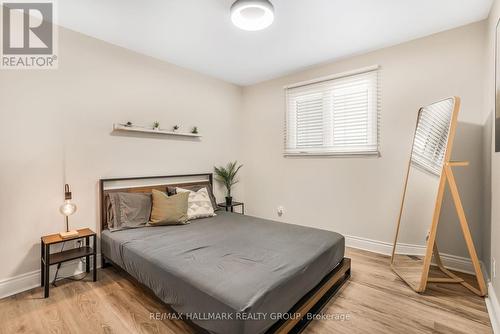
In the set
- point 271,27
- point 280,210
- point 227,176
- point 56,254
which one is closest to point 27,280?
point 56,254

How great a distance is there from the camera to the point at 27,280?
2.29 m

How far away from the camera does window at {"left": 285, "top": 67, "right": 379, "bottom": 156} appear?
3158mm

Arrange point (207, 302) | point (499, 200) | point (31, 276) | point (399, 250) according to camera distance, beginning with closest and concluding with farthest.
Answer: point (207, 302) < point (499, 200) < point (31, 276) < point (399, 250)

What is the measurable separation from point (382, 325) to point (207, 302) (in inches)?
51.9

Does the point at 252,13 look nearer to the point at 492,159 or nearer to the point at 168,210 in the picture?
the point at 168,210

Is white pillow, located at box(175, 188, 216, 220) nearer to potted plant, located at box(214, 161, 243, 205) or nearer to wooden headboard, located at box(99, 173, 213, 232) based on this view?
wooden headboard, located at box(99, 173, 213, 232)

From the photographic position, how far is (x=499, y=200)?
5.72ft

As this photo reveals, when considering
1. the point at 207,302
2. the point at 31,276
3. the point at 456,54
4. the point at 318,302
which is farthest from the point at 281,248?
the point at 456,54

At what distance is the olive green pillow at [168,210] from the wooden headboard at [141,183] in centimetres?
31

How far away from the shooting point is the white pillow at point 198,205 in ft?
10.3

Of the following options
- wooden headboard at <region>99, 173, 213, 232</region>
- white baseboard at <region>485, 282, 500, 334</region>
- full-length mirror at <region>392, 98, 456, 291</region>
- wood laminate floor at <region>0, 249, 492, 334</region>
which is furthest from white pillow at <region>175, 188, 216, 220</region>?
white baseboard at <region>485, 282, 500, 334</region>

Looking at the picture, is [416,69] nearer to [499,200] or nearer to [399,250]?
[499,200]

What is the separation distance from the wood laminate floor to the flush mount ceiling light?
2.51 m

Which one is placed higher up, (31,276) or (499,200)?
(499,200)
